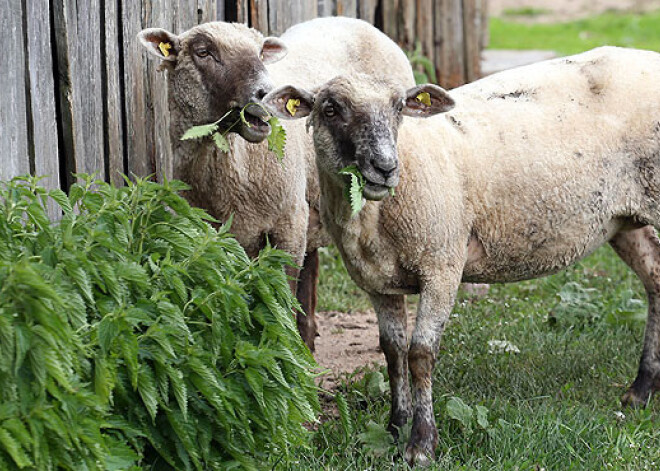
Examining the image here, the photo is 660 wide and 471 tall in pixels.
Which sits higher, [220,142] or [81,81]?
[81,81]

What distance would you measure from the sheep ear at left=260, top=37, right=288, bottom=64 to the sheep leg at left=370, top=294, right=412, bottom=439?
1478mm

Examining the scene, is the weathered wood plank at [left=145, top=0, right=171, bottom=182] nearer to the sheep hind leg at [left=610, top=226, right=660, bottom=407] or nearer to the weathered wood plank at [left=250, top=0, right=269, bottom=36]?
the weathered wood plank at [left=250, top=0, right=269, bottom=36]

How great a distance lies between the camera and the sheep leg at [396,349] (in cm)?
521

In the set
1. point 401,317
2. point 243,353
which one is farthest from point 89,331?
point 401,317

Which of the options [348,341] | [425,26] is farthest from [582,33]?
[348,341]

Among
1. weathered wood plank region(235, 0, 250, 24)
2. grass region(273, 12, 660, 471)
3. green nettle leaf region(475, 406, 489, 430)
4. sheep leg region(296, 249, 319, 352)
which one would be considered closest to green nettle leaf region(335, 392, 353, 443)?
grass region(273, 12, 660, 471)

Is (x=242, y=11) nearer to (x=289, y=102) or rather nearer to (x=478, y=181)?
(x=289, y=102)

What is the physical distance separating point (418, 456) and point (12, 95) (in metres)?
2.59

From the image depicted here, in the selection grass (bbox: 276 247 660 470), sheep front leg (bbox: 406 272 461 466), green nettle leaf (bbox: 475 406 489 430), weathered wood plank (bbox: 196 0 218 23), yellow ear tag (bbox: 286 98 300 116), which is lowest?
grass (bbox: 276 247 660 470)

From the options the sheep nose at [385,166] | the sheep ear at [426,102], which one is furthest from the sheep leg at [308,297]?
the sheep nose at [385,166]

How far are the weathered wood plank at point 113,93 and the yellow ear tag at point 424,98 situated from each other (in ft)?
5.90

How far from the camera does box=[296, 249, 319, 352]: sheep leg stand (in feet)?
21.5

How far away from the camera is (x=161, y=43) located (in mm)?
5434

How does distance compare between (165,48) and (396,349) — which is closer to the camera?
(396,349)
